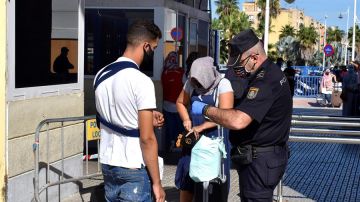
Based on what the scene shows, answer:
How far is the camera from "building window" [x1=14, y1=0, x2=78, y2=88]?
5530mm

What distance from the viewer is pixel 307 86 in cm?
2620

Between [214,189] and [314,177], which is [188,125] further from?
[314,177]

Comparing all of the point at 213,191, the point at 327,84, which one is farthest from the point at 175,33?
the point at 327,84

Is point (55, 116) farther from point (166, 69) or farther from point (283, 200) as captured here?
point (166, 69)

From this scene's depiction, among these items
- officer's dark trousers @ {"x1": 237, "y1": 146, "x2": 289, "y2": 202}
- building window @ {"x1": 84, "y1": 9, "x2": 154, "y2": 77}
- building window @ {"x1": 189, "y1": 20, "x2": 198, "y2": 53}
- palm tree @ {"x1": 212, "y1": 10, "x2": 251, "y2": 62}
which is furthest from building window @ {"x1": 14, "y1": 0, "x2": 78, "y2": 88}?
palm tree @ {"x1": 212, "y1": 10, "x2": 251, "y2": 62}

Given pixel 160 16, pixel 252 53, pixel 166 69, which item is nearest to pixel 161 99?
pixel 166 69

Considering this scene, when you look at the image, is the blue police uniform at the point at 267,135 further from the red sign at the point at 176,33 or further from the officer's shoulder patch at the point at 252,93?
the red sign at the point at 176,33

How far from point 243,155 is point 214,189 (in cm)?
143

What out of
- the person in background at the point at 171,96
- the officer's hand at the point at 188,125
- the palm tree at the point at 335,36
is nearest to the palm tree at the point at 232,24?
the palm tree at the point at 335,36

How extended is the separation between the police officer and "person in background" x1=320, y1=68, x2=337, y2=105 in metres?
17.5

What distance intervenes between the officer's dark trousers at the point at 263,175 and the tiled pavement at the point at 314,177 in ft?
6.62

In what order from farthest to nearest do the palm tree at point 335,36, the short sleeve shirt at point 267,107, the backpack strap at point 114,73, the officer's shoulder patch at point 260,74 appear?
1. the palm tree at point 335,36
2. the officer's shoulder patch at point 260,74
3. the short sleeve shirt at point 267,107
4. the backpack strap at point 114,73

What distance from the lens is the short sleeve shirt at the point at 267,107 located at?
12.7ft

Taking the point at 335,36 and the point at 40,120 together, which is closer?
the point at 40,120
